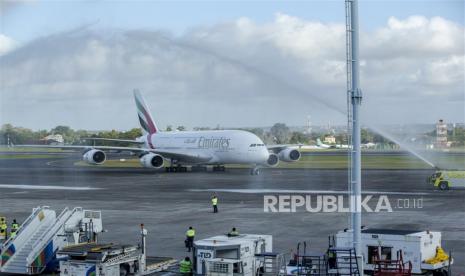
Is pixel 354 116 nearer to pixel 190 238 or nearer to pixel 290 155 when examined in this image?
pixel 190 238

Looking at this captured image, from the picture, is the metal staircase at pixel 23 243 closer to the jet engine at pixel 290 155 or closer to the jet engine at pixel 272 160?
the jet engine at pixel 272 160

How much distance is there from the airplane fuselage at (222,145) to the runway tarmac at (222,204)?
2016 millimetres

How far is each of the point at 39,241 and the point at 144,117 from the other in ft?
222

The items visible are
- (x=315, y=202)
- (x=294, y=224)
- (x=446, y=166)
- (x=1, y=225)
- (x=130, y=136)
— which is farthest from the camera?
(x=130, y=136)

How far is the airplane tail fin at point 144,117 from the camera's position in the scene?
89.6 meters

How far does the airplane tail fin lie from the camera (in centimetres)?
8962

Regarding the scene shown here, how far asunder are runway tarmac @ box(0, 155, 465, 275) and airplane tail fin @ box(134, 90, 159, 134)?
17.9 m

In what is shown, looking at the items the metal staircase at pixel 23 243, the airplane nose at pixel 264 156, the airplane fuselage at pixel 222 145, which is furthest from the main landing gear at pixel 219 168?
the metal staircase at pixel 23 243

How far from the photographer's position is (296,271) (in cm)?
1984

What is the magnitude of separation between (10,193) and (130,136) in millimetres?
105198

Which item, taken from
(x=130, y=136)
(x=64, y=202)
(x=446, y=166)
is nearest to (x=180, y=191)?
(x=64, y=202)

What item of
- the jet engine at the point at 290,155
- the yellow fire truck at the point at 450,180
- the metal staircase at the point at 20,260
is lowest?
the metal staircase at the point at 20,260

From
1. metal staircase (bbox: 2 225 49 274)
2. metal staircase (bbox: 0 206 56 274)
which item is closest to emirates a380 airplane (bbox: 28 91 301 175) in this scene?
metal staircase (bbox: 0 206 56 274)

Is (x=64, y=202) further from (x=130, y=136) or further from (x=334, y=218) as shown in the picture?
(x=130, y=136)
